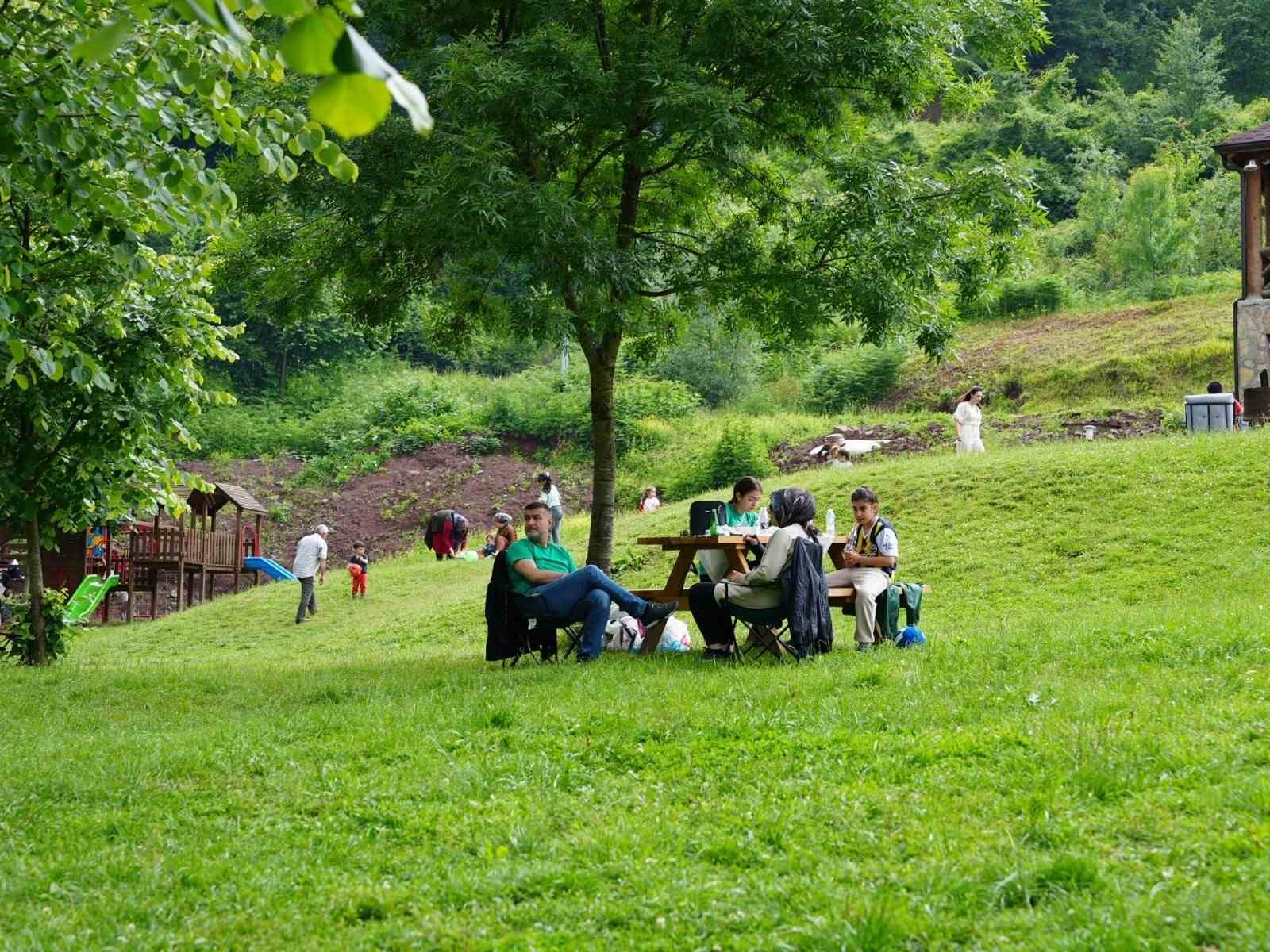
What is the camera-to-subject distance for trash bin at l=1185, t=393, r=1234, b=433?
20578mm

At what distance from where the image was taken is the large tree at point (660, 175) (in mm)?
10359

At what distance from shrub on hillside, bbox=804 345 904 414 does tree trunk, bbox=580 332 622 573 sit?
21860mm

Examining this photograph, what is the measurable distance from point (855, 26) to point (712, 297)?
8.51 ft

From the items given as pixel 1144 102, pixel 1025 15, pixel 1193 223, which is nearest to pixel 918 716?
pixel 1025 15

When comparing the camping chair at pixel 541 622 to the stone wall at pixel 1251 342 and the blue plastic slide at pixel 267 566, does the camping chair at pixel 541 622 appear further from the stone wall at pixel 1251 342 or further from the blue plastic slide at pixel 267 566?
the blue plastic slide at pixel 267 566

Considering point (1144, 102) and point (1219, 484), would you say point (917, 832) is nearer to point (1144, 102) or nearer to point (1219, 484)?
point (1219, 484)

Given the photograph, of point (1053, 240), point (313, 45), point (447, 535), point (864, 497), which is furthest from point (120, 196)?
point (1053, 240)

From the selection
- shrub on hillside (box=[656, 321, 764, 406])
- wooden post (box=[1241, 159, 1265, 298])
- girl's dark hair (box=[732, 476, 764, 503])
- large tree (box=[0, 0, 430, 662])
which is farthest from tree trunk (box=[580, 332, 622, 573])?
shrub on hillside (box=[656, 321, 764, 406])

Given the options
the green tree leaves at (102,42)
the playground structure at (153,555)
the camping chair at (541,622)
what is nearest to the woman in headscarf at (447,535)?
the playground structure at (153,555)

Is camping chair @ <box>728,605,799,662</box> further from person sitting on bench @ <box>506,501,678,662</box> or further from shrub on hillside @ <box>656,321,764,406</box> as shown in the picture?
shrub on hillside @ <box>656,321,764,406</box>

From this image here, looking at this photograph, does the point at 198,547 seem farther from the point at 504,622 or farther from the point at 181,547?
the point at 504,622

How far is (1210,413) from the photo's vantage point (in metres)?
20.6

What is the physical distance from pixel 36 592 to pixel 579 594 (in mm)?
6060

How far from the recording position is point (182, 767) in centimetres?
625
